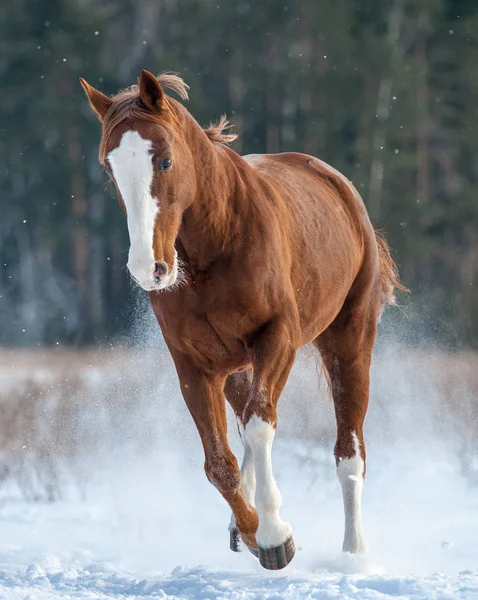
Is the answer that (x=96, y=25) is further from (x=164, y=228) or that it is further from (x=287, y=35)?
(x=164, y=228)

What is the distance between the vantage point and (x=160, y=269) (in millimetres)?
3762

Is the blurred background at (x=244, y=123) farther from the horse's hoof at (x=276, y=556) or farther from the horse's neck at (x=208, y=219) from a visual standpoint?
the horse's hoof at (x=276, y=556)

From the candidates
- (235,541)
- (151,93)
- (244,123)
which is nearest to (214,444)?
(235,541)

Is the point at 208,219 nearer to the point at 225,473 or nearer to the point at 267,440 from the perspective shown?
the point at 267,440

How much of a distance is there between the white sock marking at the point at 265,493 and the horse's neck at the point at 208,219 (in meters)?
0.72

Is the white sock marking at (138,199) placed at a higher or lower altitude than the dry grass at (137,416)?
higher

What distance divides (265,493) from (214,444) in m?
0.40

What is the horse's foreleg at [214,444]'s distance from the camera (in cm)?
450

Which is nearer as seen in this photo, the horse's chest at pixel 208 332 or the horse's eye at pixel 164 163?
the horse's eye at pixel 164 163

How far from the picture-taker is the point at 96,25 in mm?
18719

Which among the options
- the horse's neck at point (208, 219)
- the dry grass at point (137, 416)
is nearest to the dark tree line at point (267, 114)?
the dry grass at point (137, 416)

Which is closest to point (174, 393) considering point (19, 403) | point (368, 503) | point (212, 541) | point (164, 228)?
point (19, 403)

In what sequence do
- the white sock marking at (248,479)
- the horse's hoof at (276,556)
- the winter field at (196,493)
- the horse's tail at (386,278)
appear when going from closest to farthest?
the horse's hoof at (276,556) < the winter field at (196,493) < the white sock marking at (248,479) < the horse's tail at (386,278)

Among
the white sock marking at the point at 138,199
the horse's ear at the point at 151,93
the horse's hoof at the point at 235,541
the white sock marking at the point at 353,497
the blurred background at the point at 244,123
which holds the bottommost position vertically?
the horse's hoof at the point at 235,541
